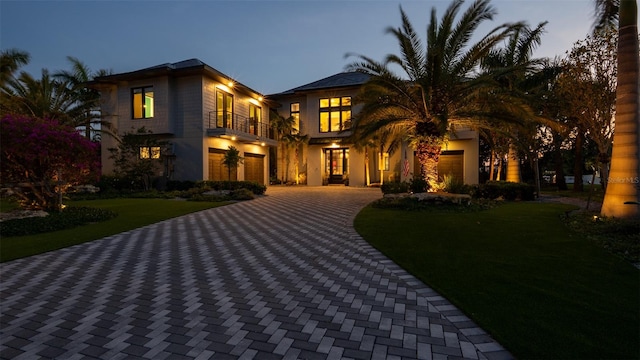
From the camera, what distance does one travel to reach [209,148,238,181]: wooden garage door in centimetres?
1938

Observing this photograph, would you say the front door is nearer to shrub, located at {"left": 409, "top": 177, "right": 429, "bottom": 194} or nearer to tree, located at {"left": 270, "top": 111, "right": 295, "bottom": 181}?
tree, located at {"left": 270, "top": 111, "right": 295, "bottom": 181}

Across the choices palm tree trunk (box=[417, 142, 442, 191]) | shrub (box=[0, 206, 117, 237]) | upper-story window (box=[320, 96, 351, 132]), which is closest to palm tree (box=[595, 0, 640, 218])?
palm tree trunk (box=[417, 142, 442, 191])

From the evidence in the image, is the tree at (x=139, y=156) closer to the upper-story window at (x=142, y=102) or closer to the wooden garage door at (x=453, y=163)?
the upper-story window at (x=142, y=102)

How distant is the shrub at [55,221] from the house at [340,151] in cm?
1472

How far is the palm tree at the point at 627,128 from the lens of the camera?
25.3 ft

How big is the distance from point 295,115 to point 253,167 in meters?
5.84

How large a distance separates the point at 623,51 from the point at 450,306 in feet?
29.4

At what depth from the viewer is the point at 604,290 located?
3.88 meters

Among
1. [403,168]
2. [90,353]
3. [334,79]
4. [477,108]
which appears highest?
[334,79]

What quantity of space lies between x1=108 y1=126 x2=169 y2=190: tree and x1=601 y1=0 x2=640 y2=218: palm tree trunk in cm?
1949

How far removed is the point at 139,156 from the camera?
61.6ft

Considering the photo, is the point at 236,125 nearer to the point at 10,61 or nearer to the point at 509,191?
the point at 10,61

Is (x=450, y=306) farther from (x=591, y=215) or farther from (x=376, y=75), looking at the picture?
(x=376, y=75)

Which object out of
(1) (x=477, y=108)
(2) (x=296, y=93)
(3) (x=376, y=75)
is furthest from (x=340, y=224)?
(2) (x=296, y=93)
